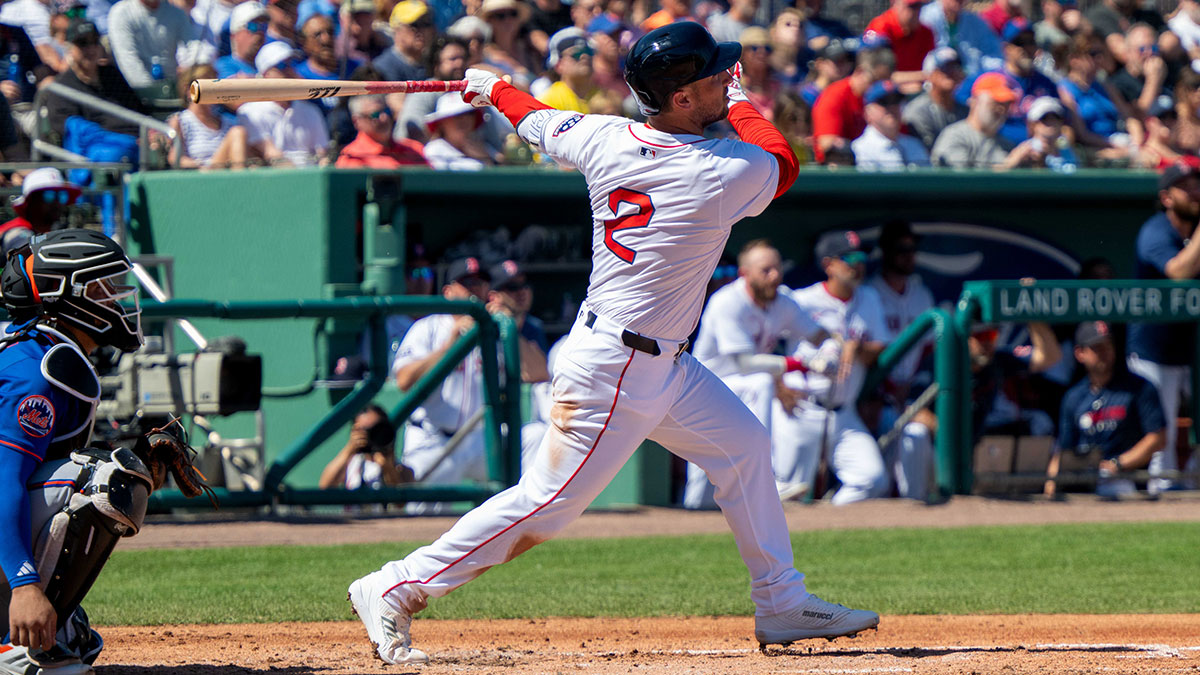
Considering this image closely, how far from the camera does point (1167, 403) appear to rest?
9062 mm

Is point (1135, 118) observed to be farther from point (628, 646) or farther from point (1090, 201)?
point (628, 646)

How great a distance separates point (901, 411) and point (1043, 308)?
1.20m

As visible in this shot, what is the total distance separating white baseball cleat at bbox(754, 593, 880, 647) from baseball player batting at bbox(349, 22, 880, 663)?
1.44 ft

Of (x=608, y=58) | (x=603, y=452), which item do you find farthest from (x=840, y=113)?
(x=603, y=452)

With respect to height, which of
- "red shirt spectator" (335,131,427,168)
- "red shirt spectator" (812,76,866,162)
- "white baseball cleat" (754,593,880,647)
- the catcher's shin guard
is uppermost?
"red shirt spectator" (812,76,866,162)

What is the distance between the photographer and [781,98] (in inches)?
396

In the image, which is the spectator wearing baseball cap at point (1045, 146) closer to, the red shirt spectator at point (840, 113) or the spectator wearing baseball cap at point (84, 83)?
the red shirt spectator at point (840, 113)

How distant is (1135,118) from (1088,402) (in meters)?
3.98

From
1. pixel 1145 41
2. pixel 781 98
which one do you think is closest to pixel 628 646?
pixel 781 98

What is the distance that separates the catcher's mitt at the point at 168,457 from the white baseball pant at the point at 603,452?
60 cm

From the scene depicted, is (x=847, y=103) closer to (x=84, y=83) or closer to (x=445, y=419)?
(x=445, y=419)

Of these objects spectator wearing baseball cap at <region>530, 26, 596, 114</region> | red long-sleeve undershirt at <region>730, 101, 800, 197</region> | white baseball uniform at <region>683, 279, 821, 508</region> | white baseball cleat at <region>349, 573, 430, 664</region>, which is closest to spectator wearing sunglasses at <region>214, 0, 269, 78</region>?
spectator wearing baseball cap at <region>530, 26, 596, 114</region>

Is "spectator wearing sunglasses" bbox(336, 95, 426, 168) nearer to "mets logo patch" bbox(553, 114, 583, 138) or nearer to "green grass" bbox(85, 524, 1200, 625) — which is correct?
"green grass" bbox(85, 524, 1200, 625)

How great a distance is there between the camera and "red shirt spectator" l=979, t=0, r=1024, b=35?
12977 millimetres
